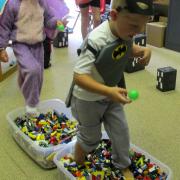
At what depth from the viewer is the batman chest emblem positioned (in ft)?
3.74

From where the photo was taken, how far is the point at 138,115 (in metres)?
2.02

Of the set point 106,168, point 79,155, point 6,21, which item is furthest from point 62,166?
point 6,21

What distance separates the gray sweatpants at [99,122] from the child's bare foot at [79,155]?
6 centimetres

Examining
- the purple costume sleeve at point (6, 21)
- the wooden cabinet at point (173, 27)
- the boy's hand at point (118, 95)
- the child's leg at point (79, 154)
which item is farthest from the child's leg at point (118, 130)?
the wooden cabinet at point (173, 27)

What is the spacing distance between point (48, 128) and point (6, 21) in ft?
1.99

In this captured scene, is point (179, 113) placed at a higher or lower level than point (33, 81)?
lower

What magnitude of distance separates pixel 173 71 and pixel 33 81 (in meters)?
1.11

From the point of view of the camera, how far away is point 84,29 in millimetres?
3205

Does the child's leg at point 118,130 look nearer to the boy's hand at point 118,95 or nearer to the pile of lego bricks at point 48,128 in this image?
the boy's hand at point 118,95

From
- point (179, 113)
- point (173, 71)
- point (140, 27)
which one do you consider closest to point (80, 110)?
point (140, 27)

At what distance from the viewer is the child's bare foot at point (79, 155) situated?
1379 mm

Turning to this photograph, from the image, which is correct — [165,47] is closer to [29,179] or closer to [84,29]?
[84,29]

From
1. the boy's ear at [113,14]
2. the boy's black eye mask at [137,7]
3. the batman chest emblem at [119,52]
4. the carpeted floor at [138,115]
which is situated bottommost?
the carpeted floor at [138,115]

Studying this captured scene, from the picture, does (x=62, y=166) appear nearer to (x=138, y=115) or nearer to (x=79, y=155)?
(x=79, y=155)
